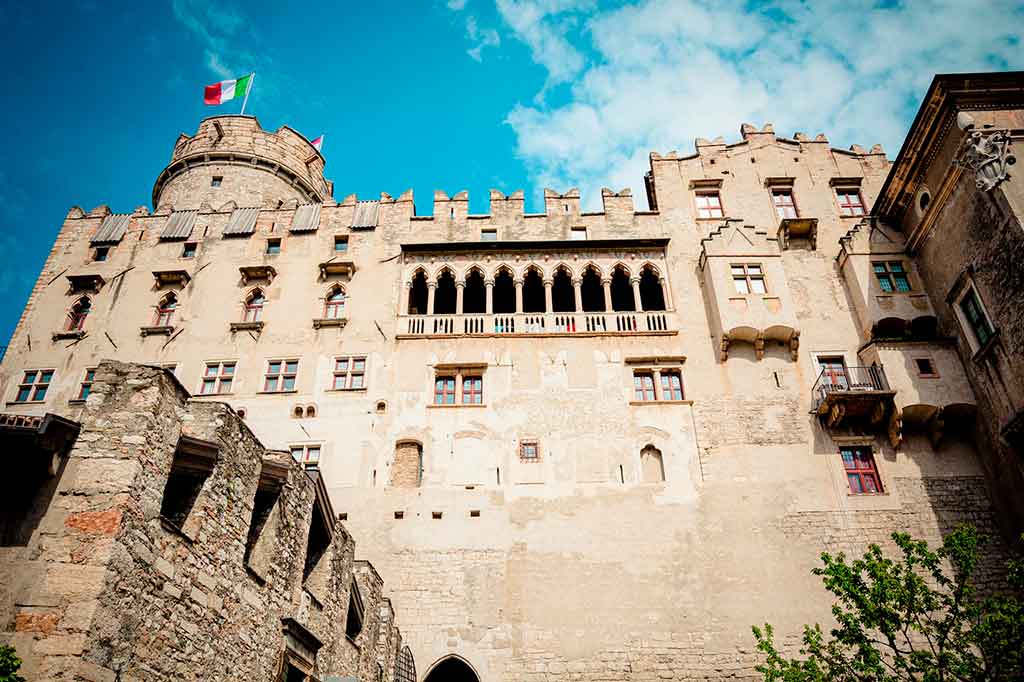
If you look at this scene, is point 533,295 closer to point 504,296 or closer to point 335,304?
point 504,296

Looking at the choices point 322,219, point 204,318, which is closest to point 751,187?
point 322,219

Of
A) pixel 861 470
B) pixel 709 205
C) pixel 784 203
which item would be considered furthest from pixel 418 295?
pixel 861 470

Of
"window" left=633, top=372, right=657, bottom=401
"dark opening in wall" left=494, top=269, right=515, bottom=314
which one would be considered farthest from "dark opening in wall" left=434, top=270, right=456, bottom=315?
"window" left=633, top=372, right=657, bottom=401

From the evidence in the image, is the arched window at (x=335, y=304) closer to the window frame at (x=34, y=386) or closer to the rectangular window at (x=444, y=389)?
the rectangular window at (x=444, y=389)

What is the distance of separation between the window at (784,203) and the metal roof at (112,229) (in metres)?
26.7

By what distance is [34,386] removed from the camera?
26.6 meters

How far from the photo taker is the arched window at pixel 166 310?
28.3 meters

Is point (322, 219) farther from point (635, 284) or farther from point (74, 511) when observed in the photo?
point (74, 511)

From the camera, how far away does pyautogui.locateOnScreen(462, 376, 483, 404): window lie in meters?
25.9

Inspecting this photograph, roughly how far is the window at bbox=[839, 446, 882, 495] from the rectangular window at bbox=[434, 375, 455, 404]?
12.9 meters

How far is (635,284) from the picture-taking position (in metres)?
28.6

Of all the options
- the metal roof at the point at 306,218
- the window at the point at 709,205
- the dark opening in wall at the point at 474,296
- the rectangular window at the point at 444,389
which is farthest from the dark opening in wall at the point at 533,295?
the metal roof at the point at 306,218

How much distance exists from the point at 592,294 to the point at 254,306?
13.0 m

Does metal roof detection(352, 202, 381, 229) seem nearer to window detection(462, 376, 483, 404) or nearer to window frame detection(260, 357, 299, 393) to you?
window frame detection(260, 357, 299, 393)
